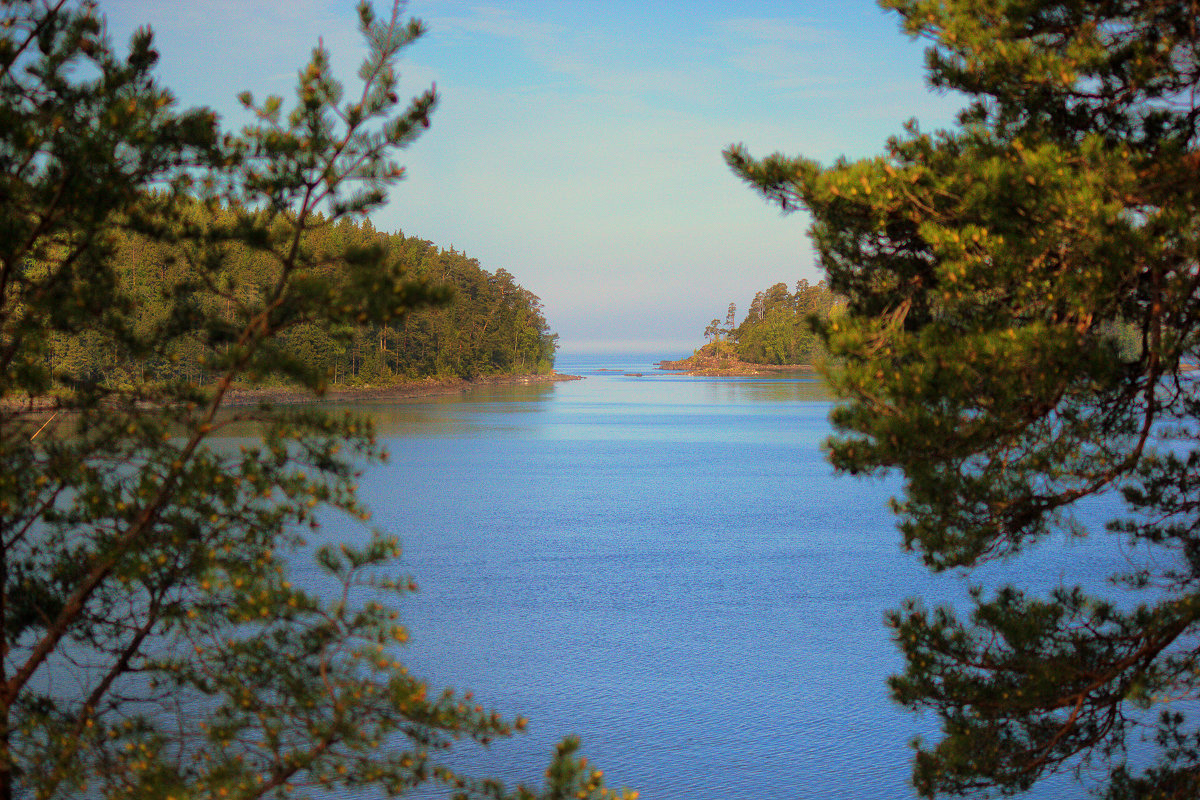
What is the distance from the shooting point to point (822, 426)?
32.7 metres

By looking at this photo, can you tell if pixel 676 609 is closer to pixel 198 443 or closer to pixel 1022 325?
pixel 1022 325

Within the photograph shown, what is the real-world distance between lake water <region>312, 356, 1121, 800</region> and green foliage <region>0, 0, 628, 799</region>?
3.56m

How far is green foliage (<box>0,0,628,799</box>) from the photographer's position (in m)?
2.96

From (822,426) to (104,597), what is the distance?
30.4 metres

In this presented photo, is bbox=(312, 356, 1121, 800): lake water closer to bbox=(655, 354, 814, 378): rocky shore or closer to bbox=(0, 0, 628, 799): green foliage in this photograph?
bbox=(0, 0, 628, 799): green foliage

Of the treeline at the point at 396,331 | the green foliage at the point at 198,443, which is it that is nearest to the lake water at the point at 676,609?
the green foliage at the point at 198,443

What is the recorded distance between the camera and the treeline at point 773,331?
85.4 meters

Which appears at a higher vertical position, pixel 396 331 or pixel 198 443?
pixel 396 331

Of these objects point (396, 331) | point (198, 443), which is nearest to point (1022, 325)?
point (198, 443)

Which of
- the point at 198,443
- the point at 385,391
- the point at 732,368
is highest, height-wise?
the point at 198,443

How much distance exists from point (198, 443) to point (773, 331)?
83726 mm

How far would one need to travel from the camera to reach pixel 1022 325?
4.71 m

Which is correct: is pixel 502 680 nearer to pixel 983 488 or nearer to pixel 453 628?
pixel 453 628

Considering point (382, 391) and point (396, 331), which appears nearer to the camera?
point (382, 391)
